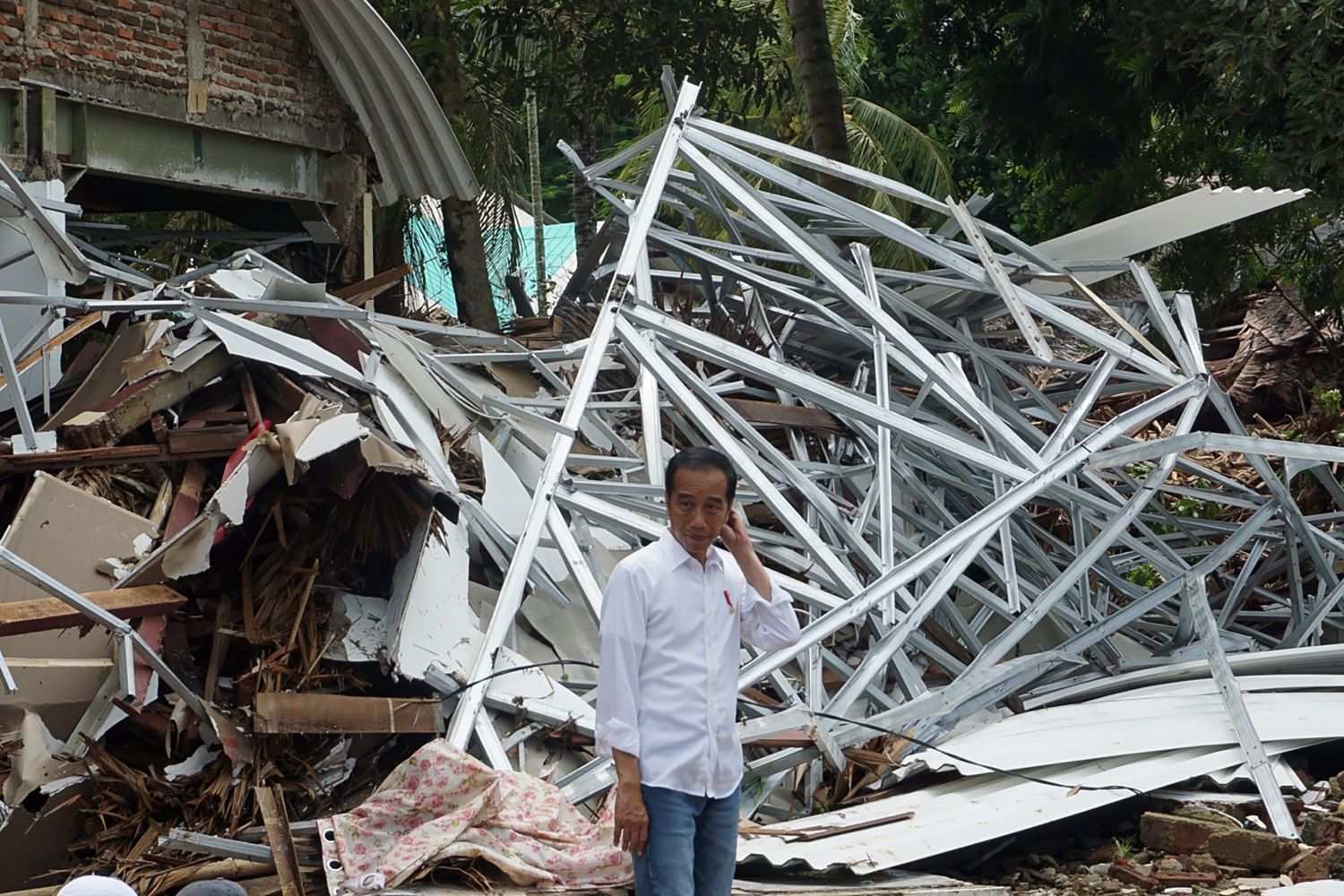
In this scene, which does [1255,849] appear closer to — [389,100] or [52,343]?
[52,343]

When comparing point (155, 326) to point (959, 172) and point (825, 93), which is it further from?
point (959, 172)

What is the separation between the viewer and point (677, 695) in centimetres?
347

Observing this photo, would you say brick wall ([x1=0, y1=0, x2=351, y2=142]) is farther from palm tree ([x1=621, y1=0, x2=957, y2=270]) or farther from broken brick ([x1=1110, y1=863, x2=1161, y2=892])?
broken brick ([x1=1110, y1=863, x2=1161, y2=892])

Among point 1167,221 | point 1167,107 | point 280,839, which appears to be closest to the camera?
point 280,839

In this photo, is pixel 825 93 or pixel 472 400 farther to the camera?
pixel 825 93

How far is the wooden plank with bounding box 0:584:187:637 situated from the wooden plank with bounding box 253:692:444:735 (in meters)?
0.68

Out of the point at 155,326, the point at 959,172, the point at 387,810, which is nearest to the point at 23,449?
the point at 155,326

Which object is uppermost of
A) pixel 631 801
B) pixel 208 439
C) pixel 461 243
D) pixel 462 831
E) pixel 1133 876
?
pixel 461 243

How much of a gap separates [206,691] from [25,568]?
2.91ft

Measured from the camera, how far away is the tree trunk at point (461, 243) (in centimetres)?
1411

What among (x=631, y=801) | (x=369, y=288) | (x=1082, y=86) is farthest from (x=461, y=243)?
(x=631, y=801)

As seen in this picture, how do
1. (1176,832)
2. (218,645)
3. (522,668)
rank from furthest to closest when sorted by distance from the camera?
(218,645), (522,668), (1176,832)

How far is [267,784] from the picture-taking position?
5352mm

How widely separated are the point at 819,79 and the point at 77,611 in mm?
8611
